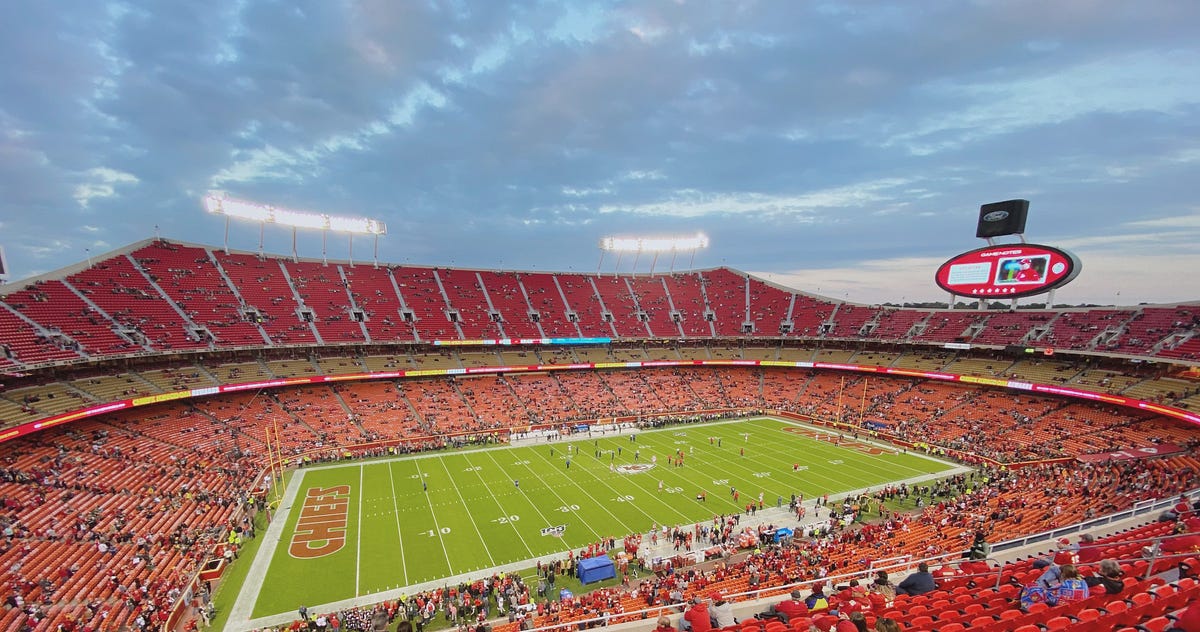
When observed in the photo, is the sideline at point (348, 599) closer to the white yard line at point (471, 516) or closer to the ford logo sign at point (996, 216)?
the white yard line at point (471, 516)

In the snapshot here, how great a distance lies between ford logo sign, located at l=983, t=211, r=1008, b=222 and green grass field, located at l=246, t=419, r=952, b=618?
22008mm

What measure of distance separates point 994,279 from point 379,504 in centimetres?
5153

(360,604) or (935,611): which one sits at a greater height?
(935,611)

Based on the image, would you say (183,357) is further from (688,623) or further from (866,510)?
(866,510)

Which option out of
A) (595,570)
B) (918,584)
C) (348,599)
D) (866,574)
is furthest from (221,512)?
(918,584)

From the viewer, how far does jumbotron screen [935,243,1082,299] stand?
40.9 meters

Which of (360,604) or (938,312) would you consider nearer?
(360,604)

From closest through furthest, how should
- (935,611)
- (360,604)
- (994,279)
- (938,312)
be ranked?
1. (935,611)
2. (360,604)
3. (994,279)
4. (938,312)

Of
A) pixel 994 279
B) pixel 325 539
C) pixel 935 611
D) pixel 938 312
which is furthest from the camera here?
pixel 938 312

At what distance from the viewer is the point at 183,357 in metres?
40.0

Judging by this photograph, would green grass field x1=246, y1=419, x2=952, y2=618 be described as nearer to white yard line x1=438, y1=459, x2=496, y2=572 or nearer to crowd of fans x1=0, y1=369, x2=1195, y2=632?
white yard line x1=438, y1=459, x2=496, y2=572

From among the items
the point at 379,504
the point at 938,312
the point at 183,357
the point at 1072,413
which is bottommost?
the point at 379,504

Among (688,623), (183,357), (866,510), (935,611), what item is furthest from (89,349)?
→ (866,510)

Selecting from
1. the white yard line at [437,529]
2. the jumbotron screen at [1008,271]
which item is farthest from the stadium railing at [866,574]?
the jumbotron screen at [1008,271]
